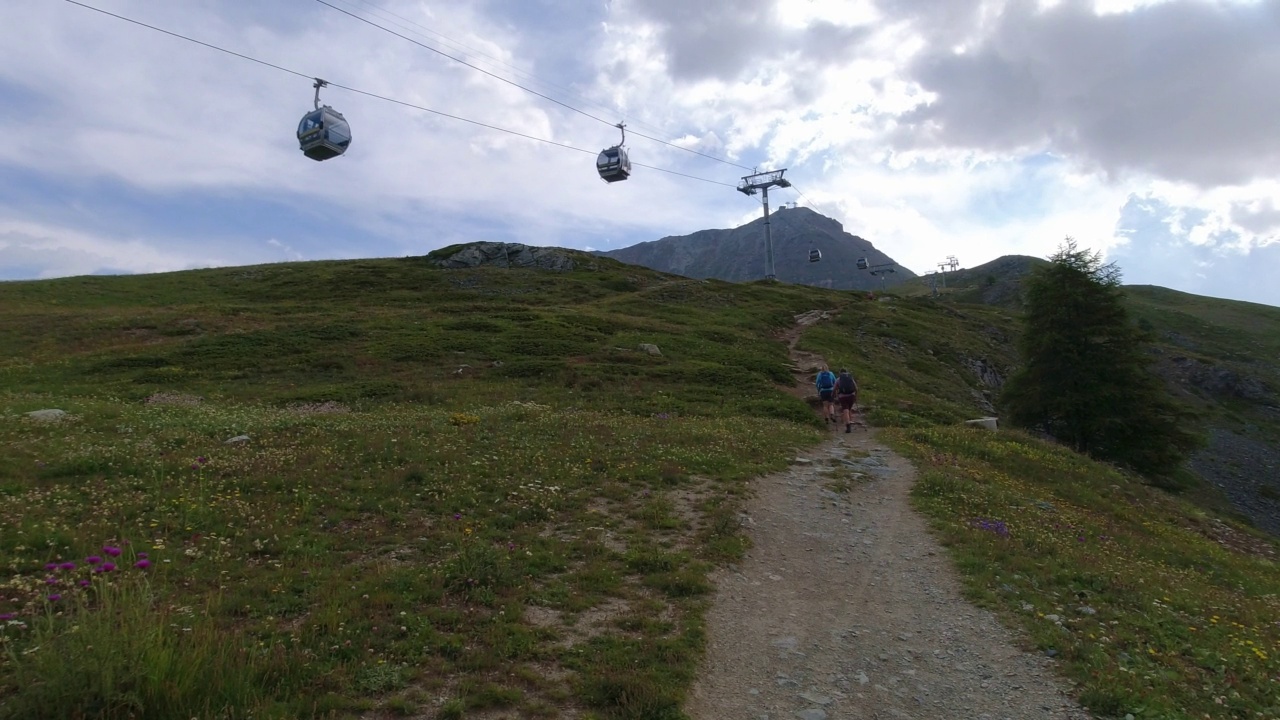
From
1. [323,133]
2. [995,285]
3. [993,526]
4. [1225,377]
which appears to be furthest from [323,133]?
[995,285]

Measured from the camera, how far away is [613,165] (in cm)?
3497

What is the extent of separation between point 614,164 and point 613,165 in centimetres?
8

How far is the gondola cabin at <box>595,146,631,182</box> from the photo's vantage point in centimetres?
3478

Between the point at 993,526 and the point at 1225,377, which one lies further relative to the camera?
the point at 1225,377

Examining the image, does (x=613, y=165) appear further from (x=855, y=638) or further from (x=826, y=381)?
(x=855, y=638)

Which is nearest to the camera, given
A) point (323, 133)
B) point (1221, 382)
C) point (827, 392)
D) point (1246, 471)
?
point (323, 133)

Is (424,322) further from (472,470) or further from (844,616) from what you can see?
(844,616)

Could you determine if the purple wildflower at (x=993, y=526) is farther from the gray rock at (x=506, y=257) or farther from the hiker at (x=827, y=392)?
the gray rock at (x=506, y=257)

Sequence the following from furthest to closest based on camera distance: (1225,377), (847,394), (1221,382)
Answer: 1. (1225,377)
2. (1221,382)
3. (847,394)

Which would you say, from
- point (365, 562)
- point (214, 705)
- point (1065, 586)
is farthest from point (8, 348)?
point (1065, 586)

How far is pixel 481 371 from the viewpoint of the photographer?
38094 millimetres

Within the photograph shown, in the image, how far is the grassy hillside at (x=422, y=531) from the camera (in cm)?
685

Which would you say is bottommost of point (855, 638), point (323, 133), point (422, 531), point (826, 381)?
point (855, 638)

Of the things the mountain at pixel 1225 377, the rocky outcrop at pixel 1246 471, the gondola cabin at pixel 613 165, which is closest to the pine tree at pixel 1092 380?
the mountain at pixel 1225 377
